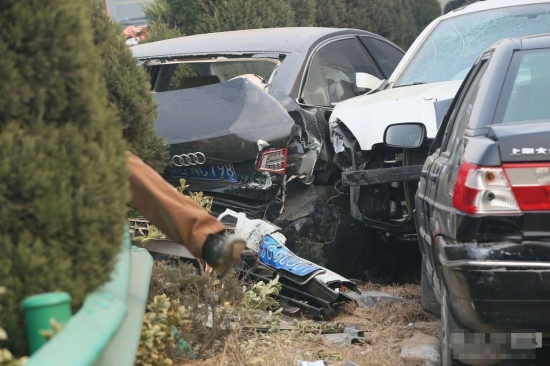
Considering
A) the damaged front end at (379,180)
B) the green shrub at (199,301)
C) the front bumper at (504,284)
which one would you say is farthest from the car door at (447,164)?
the green shrub at (199,301)

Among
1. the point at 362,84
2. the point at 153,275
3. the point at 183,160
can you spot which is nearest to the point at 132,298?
the point at 153,275

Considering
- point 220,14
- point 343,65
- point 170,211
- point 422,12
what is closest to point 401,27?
point 422,12

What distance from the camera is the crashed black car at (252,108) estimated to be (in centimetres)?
603

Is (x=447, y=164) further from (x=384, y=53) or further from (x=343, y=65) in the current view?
(x=384, y=53)

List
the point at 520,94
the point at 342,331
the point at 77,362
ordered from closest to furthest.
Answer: the point at 77,362 < the point at 520,94 < the point at 342,331

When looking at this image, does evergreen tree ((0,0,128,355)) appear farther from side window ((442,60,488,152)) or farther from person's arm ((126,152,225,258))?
side window ((442,60,488,152))

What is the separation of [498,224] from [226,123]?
297 centimetres

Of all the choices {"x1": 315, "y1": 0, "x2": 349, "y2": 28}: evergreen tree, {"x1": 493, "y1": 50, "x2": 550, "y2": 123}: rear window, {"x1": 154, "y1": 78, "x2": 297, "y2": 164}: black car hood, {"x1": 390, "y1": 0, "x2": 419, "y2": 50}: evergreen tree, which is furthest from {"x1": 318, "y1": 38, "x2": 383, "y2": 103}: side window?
{"x1": 390, "y1": 0, "x2": 419, "y2": 50}: evergreen tree

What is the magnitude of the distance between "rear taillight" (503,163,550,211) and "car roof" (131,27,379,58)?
400 cm

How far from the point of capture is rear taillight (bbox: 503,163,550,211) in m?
3.38

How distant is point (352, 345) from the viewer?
4.99m

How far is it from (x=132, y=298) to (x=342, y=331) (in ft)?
8.71

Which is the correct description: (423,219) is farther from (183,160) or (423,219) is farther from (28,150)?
(28,150)

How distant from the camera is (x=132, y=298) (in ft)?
9.42
